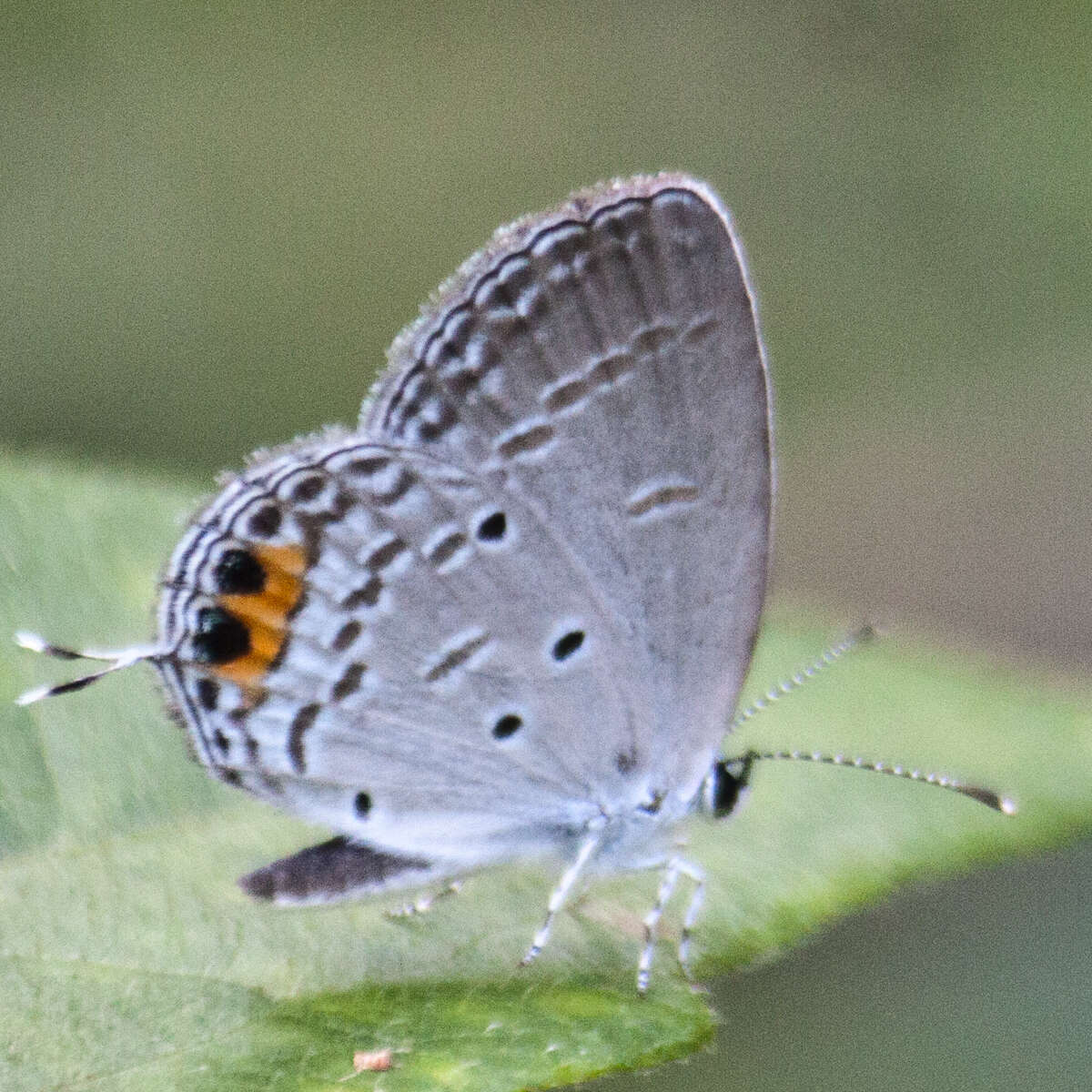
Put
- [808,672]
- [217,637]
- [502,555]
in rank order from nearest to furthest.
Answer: [217,637]
[502,555]
[808,672]

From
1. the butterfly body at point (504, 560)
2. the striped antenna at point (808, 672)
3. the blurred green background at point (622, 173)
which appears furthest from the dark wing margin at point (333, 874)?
the blurred green background at point (622, 173)

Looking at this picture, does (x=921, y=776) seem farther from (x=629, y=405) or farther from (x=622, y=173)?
(x=622, y=173)

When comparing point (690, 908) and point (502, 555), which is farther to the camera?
point (502, 555)

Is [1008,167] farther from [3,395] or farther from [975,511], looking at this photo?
[3,395]

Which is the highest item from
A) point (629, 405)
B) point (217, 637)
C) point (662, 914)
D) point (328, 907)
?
point (629, 405)

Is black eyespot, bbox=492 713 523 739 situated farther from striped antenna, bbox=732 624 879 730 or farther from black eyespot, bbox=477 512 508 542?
striped antenna, bbox=732 624 879 730

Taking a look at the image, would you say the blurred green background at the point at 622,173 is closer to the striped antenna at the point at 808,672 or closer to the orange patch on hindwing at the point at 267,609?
A: the striped antenna at the point at 808,672

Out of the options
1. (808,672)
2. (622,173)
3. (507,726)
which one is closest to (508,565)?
(507,726)
